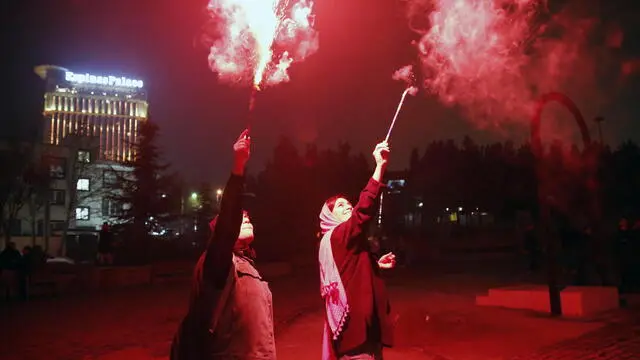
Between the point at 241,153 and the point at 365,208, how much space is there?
139cm

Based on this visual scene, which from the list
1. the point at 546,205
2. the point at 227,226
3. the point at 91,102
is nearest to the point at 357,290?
the point at 227,226

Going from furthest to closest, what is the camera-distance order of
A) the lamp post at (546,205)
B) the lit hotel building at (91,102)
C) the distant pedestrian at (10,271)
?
the lit hotel building at (91,102), the distant pedestrian at (10,271), the lamp post at (546,205)

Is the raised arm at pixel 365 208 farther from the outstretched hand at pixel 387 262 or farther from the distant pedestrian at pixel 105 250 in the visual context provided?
the distant pedestrian at pixel 105 250

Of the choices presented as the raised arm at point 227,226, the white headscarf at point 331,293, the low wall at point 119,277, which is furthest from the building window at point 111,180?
the raised arm at point 227,226

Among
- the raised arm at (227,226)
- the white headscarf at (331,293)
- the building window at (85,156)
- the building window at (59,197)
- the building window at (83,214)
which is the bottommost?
the white headscarf at (331,293)

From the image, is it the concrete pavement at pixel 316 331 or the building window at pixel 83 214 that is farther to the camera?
the building window at pixel 83 214

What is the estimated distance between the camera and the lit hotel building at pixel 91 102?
93.8 m

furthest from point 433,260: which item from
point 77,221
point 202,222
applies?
point 77,221

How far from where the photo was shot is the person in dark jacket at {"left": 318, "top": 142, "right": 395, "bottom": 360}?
4.35 meters

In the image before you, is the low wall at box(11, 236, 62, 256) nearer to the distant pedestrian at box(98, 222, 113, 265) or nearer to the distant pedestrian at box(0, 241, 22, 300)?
the distant pedestrian at box(98, 222, 113, 265)

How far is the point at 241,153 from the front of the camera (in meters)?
3.23

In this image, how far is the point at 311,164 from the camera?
38.8m

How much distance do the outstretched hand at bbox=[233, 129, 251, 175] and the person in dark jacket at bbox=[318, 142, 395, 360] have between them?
1358 millimetres

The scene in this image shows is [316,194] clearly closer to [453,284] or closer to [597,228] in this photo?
[453,284]
